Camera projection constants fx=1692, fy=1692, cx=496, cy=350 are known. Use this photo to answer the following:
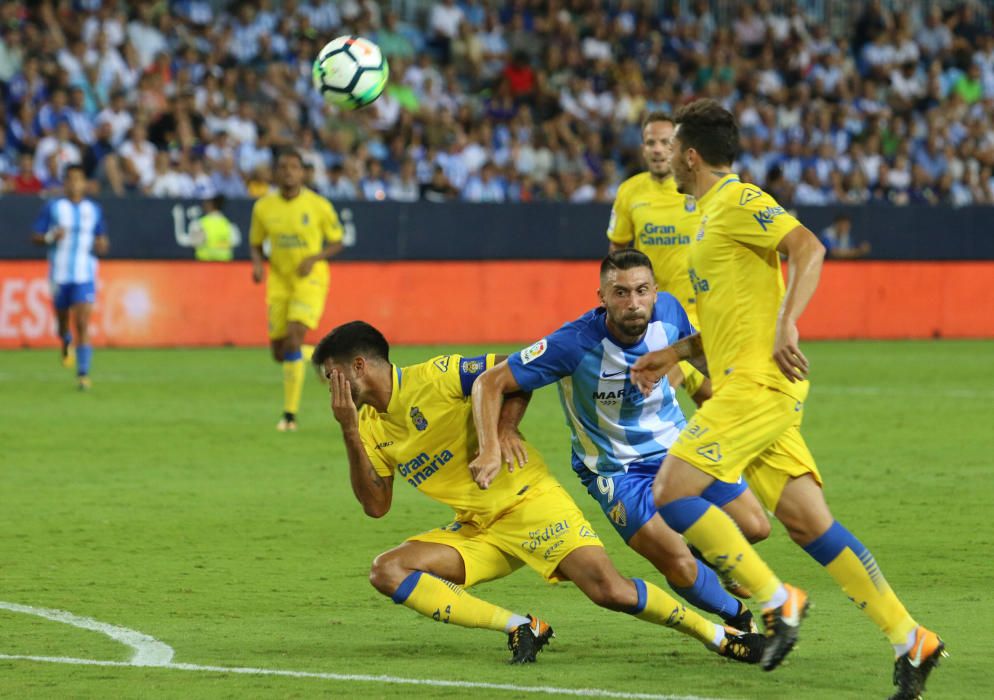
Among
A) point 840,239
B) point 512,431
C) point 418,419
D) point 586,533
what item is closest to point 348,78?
point 418,419

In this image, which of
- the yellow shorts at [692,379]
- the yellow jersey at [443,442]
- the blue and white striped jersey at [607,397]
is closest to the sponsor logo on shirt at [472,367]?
the yellow jersey at [443,442]

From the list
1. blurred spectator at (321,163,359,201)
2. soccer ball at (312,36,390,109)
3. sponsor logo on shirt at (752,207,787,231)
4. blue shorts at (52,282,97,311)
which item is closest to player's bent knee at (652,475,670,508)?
sponsor logo on shirt at (752,207,787,231)

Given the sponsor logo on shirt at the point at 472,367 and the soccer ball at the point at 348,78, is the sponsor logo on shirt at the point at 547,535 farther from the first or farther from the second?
the soccer ball at the point at 348,78

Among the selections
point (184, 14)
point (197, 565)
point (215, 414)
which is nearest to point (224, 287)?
point (184, 14)

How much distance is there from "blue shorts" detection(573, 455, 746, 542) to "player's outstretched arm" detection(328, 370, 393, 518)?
0.81 meters

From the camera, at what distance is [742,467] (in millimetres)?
5758

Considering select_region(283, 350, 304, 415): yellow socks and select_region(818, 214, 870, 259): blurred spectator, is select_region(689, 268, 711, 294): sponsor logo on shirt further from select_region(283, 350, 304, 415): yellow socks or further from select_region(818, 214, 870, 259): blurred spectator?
select_region(818, 214, 870, 259): blurred spectator

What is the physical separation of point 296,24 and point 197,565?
57.9 ft

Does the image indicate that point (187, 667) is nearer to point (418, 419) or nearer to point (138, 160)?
point (418, 419)

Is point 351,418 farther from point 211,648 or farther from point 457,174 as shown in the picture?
point 457,174

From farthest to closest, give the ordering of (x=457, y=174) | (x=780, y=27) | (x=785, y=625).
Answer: (x=780, y=27) < (x=457, y=174) < (x=785, y=625)

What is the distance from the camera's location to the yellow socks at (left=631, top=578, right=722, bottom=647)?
6.11 metres

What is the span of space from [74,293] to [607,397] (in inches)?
482

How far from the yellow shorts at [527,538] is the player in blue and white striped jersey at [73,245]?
38.4ft
